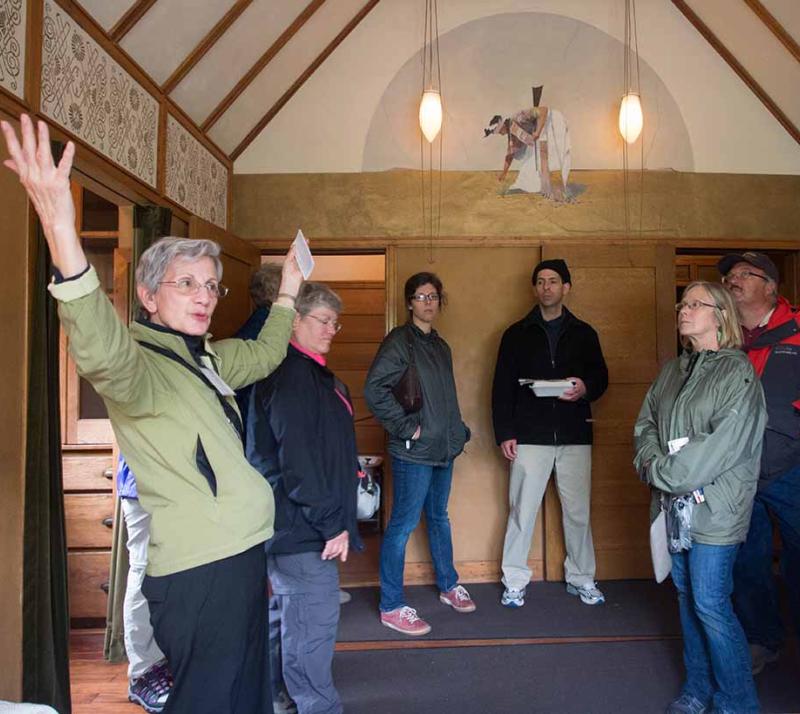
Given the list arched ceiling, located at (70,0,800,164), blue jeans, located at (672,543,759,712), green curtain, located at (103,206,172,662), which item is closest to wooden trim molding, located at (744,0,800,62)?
arched ceiling, located at (70,0,800,164)

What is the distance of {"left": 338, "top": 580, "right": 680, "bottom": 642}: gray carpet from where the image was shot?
3.24m

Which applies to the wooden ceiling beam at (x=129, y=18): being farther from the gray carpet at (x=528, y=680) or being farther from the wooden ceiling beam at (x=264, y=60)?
the gray carpet at (x=528, y=680)

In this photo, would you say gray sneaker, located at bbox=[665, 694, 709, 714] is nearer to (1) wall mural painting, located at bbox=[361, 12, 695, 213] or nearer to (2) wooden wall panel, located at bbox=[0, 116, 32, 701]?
(2) wooden wall panel, located at bbox=[0, 116, 32, 701]

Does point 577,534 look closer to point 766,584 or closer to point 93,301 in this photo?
point 766,584

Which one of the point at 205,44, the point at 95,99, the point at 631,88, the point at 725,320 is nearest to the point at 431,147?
Result: the point at 631,88

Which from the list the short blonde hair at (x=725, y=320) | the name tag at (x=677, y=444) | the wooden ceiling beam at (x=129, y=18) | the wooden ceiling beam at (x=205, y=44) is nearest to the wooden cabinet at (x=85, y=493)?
the wooden ceiling beam at (x=205, y=44)

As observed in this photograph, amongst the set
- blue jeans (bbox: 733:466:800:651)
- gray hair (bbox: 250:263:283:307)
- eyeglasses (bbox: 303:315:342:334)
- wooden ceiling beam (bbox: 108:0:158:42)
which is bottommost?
blue jeans (bbox: 733:466:800:651)

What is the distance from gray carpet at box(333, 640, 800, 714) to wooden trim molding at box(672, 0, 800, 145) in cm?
300

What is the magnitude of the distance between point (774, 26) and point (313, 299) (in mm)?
3020

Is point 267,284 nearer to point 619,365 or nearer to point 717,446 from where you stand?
point 717,446

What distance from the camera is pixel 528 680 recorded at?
2.75 m

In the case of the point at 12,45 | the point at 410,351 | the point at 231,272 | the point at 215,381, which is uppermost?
the point at 12,45

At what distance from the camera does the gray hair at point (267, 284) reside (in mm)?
2766

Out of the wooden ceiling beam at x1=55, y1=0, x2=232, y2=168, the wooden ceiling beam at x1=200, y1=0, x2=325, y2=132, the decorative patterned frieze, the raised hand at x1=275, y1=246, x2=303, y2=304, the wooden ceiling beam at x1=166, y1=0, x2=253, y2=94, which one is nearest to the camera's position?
the raised hand at x1=275, y1=246, x2=303, y2=304
